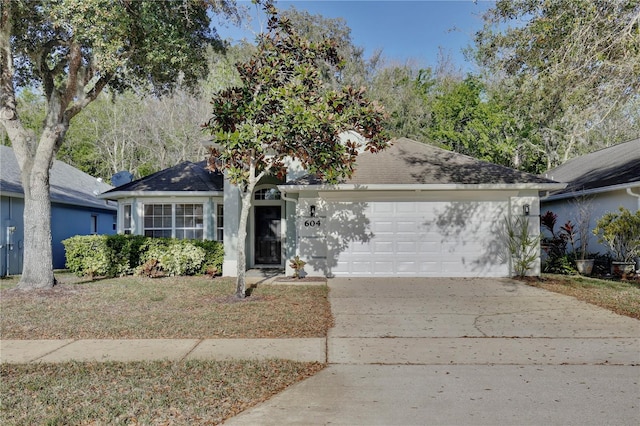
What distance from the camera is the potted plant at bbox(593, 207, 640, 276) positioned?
11.3m

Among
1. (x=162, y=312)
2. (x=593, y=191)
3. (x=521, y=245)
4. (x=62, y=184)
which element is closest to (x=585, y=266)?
(x=521, y=245)

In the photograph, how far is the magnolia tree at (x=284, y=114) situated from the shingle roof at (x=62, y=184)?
8779mm

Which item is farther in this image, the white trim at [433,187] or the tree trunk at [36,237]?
the white trim at [433,187]

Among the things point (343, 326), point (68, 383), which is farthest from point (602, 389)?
point (68, 383)

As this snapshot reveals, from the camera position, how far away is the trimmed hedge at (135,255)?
13227 mm

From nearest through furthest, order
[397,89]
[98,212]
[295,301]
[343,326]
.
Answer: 1. [343,326]
2. [295,301]
3. [98,212]
4. [397,89]

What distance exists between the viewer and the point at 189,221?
1488 centimetres

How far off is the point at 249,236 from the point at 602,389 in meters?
11.9

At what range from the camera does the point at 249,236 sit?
595 inches

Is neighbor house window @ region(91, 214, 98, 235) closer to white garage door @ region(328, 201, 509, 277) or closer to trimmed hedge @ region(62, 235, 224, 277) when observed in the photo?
trimmed hedge @ region(62, 235, 224, 277)

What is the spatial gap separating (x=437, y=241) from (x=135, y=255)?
8844 millimetres

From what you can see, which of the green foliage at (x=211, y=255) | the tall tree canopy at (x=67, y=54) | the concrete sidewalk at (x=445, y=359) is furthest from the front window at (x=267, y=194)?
the concrete sidewalk at (x=445, y=359)

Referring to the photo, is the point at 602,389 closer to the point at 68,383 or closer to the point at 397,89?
the point at 68,383

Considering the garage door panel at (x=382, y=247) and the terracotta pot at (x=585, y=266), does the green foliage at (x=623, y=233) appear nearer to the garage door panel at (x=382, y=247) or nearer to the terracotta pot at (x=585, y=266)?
the terracotta pot at (x=585, y=266)
